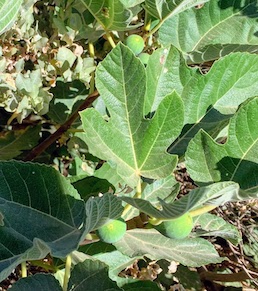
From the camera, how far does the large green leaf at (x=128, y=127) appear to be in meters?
0.77

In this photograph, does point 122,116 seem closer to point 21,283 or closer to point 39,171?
point 39,171

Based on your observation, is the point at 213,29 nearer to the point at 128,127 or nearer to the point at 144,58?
the point at 144,58

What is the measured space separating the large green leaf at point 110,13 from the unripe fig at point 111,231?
0.40 metres

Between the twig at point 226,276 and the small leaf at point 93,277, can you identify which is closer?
the small leaf at point 93,277

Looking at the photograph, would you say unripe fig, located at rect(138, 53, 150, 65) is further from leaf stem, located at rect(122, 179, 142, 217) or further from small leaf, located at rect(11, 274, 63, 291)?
small leaf, located at rect(11, 274, 63, 291)

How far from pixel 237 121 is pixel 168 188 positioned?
25cm

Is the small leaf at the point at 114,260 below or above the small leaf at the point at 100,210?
below

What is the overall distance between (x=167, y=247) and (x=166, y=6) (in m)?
0.44

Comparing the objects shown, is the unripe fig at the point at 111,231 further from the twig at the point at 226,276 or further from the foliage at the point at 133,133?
the twig at the point at 226,276

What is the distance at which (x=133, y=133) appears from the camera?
80cm

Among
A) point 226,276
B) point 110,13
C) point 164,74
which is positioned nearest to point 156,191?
point 164,74

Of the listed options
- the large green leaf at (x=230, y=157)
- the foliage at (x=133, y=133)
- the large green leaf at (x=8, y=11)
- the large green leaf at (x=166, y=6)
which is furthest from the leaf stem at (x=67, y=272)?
the large green leaf at (x=166, y=6)

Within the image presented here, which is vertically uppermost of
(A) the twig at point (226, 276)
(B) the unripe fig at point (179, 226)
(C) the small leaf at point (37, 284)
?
(B) the unripe fig at point (179, 226)

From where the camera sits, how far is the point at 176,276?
1656mm
